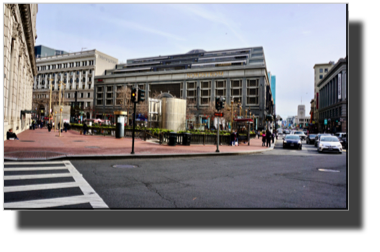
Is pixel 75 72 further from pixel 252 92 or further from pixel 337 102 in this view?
pixel 337 102

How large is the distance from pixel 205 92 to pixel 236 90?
10316 mm

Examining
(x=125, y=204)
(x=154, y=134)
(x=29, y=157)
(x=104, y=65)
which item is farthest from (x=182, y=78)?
(x=125, y=204)

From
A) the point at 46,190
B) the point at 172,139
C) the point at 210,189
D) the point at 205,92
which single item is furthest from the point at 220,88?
the point at 46,190

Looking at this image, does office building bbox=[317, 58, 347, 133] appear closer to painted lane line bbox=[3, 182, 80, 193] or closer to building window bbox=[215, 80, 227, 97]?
painted lane line bbox=[3, 182, 80, 193]

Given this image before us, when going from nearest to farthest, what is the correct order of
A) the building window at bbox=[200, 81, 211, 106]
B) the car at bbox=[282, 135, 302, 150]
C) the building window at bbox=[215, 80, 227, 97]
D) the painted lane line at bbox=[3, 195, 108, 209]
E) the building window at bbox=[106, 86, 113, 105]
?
the painted lane line at bbox=[3, 195, 108, 209] → the car at bbox=[282, 135, 302, 150] → the building window at bbox=[215, 80, 227, 97] → the building window at bbox=[200, 81, 211, 106] → the building window at bbox=[106, 86, 113, 105]

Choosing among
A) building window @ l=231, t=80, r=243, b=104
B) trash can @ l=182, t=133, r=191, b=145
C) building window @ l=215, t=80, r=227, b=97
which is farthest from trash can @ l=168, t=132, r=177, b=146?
building window @ l=215, t=80, r=227, b=97

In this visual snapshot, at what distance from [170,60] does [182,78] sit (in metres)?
16.7

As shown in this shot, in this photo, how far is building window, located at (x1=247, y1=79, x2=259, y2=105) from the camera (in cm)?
7694

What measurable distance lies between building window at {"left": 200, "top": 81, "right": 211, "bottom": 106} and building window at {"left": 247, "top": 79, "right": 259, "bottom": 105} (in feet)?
41.1

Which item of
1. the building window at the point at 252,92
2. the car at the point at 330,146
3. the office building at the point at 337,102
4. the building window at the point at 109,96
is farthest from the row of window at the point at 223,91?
the car at the point at 330,146

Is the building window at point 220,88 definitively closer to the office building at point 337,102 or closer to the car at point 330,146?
the office building at point 337,102

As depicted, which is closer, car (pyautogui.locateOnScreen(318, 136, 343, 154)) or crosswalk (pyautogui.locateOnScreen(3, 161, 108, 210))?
crosswalk (pyautogui.locateOnScreen(3, 161, 108, 210))

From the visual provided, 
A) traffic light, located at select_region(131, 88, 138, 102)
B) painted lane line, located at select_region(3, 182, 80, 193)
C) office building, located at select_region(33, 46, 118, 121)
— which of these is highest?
office building, located at select_region(33, 46, 118, 121)
